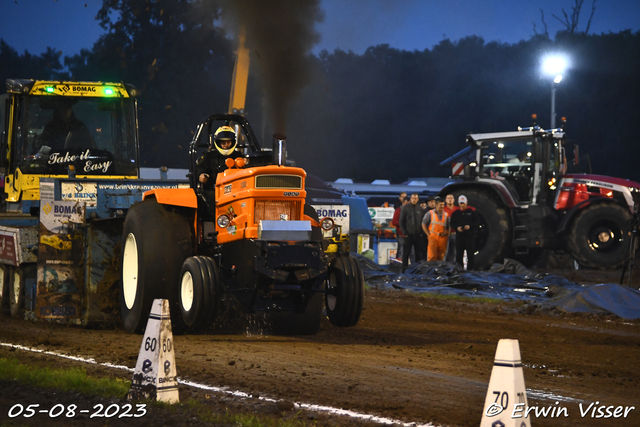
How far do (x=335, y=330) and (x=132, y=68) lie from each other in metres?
34.8

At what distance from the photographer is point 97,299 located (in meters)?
9.35

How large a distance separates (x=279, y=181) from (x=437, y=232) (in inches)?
386

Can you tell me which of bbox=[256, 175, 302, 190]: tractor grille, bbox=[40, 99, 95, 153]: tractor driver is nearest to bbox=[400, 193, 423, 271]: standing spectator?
bbox=[40, 99, 95, 153]: tractor driver

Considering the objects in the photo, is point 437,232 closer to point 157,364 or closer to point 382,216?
point 382,216

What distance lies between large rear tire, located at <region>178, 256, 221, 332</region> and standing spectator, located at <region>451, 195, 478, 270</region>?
9.79 meters

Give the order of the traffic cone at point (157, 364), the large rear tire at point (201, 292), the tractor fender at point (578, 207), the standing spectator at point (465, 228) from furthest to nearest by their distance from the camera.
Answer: the tractor fender at point (578, 207), the standing spectator at point (465, 228), the large rear tire at point (201, 292), the traffic cone at point (157, 364)

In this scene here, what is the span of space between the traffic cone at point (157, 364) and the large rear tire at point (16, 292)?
Result: 583cm

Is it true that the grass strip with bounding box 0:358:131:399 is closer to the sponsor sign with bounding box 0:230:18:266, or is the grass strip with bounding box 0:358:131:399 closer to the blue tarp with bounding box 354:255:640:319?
the sponsor sign with bounding box 0:230:18:266

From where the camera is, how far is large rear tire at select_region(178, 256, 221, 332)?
7.50m

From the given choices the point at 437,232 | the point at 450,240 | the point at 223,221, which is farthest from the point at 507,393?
the point at 450,240

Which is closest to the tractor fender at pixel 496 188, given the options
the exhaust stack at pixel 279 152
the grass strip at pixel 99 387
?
the exhaust stack at pixel 279 152

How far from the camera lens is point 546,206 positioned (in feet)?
60.5

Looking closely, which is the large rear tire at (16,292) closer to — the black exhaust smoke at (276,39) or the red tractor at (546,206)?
the black exhaust smoke at (276,39)

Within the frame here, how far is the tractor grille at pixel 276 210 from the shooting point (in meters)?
7.88
